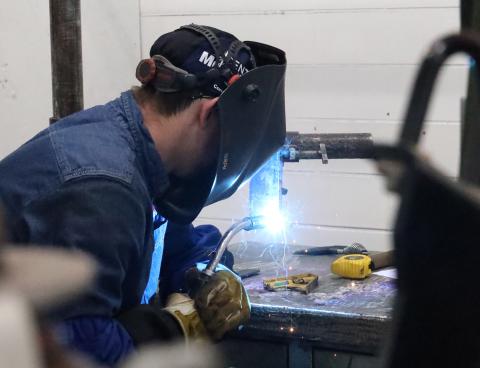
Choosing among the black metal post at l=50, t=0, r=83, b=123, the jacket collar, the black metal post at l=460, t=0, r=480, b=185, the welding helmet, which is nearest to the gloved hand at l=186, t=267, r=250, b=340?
the welding helmet

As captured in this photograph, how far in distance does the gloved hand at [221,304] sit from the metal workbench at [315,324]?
7 centimetres

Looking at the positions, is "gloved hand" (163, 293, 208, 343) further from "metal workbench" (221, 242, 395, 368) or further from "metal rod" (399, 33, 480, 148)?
"metal rod" (399, 33, 480, 148)

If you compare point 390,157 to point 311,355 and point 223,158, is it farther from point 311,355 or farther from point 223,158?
point 311,355

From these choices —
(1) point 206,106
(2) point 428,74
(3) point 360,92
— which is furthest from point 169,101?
(3) point 360,92

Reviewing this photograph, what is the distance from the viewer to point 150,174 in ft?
4.97

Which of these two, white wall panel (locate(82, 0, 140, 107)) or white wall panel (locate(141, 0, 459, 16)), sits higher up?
white wall panel (locate(141, 0, 459, 16))

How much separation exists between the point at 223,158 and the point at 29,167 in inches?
17.1

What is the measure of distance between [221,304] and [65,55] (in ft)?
3.30

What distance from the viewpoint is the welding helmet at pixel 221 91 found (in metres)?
1.57

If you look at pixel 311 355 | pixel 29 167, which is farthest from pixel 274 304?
pixel 29 167

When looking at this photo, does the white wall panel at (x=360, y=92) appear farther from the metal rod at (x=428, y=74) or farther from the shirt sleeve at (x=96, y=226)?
the metal rod at (x=428, y=74)

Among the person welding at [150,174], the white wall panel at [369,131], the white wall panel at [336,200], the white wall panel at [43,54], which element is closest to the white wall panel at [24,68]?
the white wall panel at [43,54]

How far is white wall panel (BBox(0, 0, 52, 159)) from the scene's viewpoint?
3273mm

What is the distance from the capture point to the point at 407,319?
386mm
